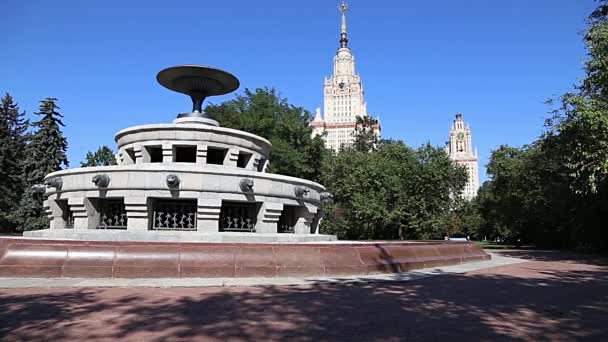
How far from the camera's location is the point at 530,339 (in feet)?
17.8

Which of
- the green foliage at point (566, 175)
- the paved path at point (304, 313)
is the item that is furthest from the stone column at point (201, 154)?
the green foliage at point (566, 175)

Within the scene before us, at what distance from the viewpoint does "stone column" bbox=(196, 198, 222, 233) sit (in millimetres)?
13672

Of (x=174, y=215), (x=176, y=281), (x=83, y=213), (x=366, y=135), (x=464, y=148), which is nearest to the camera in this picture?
→ (x=176, y=281)

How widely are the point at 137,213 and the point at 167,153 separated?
10.5ft

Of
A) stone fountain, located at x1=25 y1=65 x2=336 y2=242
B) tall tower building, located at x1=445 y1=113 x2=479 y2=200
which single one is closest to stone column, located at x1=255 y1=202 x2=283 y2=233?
stone fountain, located at x1=25 y1=65 x2=336 y2=242

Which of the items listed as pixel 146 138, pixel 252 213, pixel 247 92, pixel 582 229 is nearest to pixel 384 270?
pixel 252 213

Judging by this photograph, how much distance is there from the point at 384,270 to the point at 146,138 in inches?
400

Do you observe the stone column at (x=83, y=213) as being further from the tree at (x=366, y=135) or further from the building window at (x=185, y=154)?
the tree at (x=366, y=135)

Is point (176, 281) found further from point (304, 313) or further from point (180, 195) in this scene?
point (180, 195)

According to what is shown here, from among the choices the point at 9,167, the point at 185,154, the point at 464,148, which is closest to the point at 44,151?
the point at 9,167

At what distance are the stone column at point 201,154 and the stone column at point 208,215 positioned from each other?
9.10 ft

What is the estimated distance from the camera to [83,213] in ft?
46.9

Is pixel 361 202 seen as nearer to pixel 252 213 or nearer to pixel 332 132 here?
pixel 252 213

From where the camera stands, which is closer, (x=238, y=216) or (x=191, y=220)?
(x=191, y=220)
